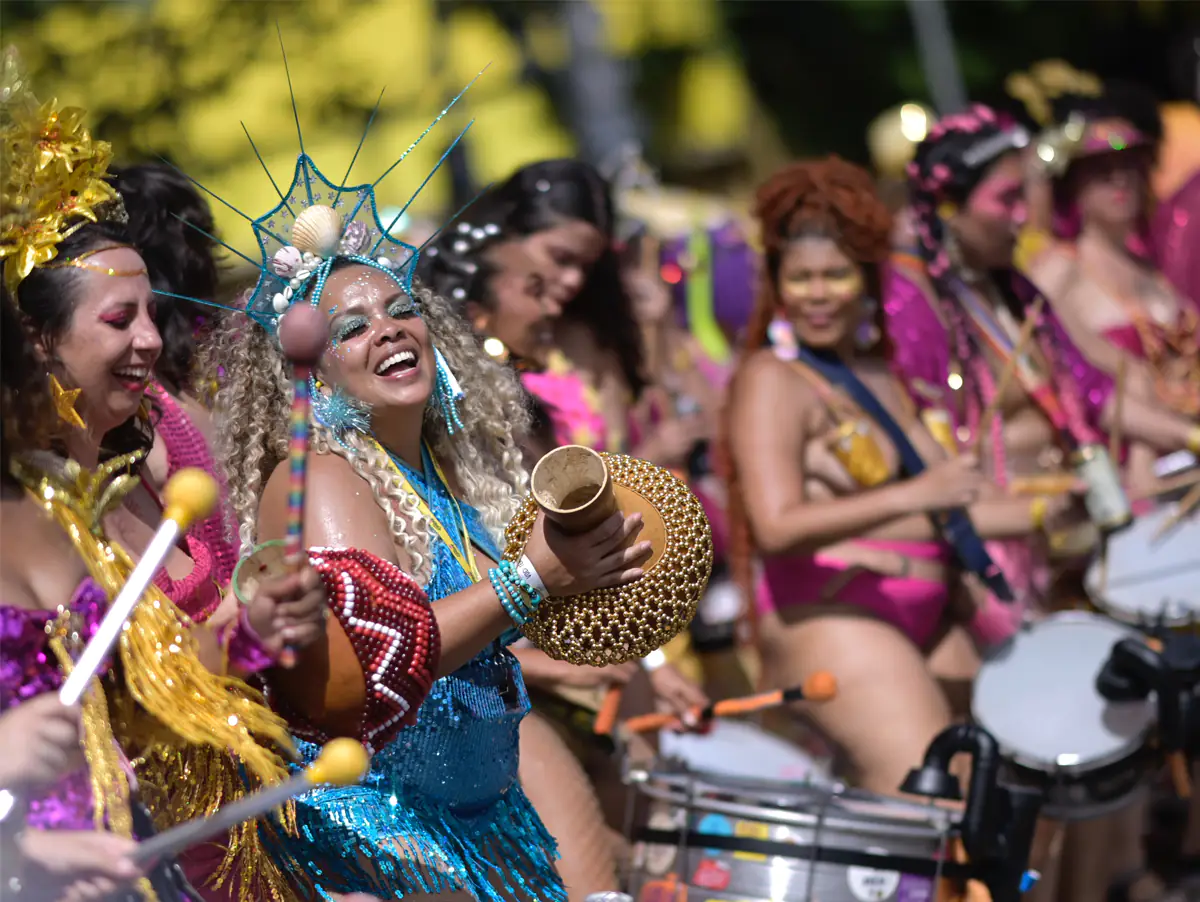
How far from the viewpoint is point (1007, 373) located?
18.1 feet

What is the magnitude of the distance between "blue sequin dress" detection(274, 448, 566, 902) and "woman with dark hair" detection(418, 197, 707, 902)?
→ 24.3 inches

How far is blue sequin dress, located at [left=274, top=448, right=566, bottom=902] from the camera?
2.80 meters

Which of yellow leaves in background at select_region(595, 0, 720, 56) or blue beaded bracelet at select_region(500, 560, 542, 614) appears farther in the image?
yellow leaves in background at select_region(595, 0, 720, 56)

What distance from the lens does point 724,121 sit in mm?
13570

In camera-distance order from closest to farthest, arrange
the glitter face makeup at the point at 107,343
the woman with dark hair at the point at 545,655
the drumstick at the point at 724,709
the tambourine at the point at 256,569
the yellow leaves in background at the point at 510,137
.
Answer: the tambourine at the point at 256,569 → the glitter face makeup at the point at 107,343 → the woman with dark hair at the point at 545,655 → the drumstick at the point at 724,709 → the yellow leaves in background at the point at 510,137

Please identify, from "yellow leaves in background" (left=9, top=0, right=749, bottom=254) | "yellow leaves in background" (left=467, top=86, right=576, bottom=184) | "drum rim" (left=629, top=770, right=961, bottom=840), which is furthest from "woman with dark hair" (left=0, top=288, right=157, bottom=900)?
"yellow leaves in background" (left=467, top=86, right=576, bottom=184)

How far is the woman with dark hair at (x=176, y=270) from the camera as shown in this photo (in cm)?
377

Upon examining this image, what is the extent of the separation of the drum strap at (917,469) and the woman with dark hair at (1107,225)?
209 centimetres

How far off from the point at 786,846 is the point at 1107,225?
425 centimetres

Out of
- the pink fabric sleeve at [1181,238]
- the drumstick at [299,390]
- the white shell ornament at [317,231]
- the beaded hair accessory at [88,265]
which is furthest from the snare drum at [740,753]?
the pink fabric sleeve at [1181,238]

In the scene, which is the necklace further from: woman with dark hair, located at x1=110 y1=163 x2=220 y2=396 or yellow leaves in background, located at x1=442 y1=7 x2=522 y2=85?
yellow leaves in background, located at x1=442 y1=7 x2=522 y2=85

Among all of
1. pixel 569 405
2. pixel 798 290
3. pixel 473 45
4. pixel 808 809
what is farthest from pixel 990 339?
pixel 473 45

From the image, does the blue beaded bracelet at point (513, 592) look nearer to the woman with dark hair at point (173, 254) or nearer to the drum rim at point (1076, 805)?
the woman with dark hair at point (173, 254)

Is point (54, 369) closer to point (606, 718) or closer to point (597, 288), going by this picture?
point (606, 718)
